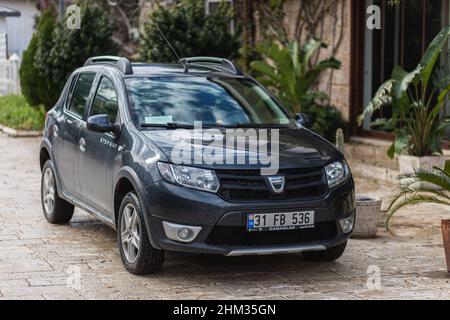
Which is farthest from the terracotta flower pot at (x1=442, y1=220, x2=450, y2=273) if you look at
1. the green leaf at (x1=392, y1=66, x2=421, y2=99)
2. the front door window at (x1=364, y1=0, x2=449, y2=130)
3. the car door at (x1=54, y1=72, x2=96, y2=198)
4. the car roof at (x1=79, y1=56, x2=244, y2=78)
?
the front door window at (x1=364, y1=0, x2=449, y2=130)

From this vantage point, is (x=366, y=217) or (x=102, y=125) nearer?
(x=102, y=125)

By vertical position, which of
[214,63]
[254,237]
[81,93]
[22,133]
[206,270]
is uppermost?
[214,63]

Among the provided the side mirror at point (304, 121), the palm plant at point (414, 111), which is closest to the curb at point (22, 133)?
the palm plant at point (414, 111)

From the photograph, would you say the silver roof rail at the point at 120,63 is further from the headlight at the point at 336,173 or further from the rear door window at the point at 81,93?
the headlight at the point at 336,173

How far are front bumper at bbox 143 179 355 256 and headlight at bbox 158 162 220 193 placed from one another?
0.05 m

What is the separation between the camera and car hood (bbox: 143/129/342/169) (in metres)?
7.21

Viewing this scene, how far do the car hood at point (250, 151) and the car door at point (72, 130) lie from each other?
1458mm

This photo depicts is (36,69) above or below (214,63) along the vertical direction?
below

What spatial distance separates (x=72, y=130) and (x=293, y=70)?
236 inches

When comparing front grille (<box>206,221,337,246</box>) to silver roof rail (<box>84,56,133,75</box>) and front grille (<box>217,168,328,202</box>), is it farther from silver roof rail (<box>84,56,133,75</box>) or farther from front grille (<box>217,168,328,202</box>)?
silver roof rail (<box>84,56,133,75</box>)

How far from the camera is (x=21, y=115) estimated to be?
2055 cm

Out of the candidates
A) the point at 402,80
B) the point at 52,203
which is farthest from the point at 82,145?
the point at 402,80

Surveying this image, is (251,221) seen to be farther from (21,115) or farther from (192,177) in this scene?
(21,115)
